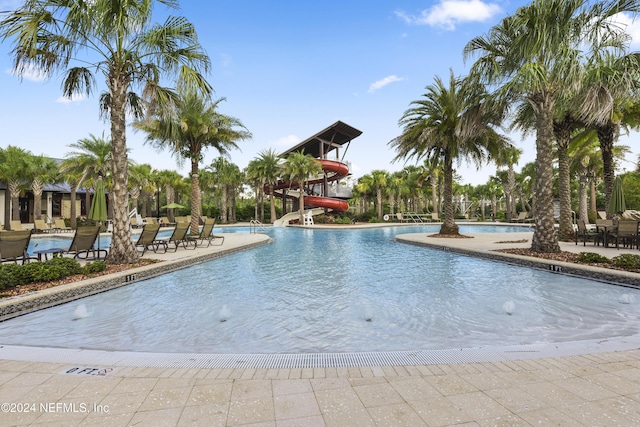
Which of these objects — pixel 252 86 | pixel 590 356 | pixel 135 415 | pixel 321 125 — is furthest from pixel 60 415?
pixel 321 125

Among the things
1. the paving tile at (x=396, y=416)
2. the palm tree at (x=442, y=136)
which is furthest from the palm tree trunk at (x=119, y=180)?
the palm tree at (x=442, y=136)

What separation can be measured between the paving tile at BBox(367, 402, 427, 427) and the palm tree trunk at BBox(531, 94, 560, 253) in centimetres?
985

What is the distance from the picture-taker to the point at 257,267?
9.71 m

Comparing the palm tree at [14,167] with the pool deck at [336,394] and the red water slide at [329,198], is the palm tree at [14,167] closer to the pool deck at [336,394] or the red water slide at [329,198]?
the red water slide at [329,198]

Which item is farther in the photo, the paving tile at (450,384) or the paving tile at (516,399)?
the paving tile at (450,384)

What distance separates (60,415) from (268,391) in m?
1.40

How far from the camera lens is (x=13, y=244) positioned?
7.73m

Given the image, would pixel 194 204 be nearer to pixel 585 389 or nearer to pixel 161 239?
pixel 161 239

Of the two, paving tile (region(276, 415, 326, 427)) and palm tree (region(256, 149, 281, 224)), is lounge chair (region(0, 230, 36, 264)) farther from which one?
palm tree (region(256, 149, 281, 224))

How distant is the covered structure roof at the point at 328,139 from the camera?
39531 mm

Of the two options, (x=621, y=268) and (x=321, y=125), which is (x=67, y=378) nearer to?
(x=621, y=268)

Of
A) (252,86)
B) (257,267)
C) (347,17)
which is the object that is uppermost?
(347,17)

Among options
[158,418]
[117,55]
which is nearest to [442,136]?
[117,55]

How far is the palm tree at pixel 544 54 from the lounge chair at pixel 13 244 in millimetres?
12956
